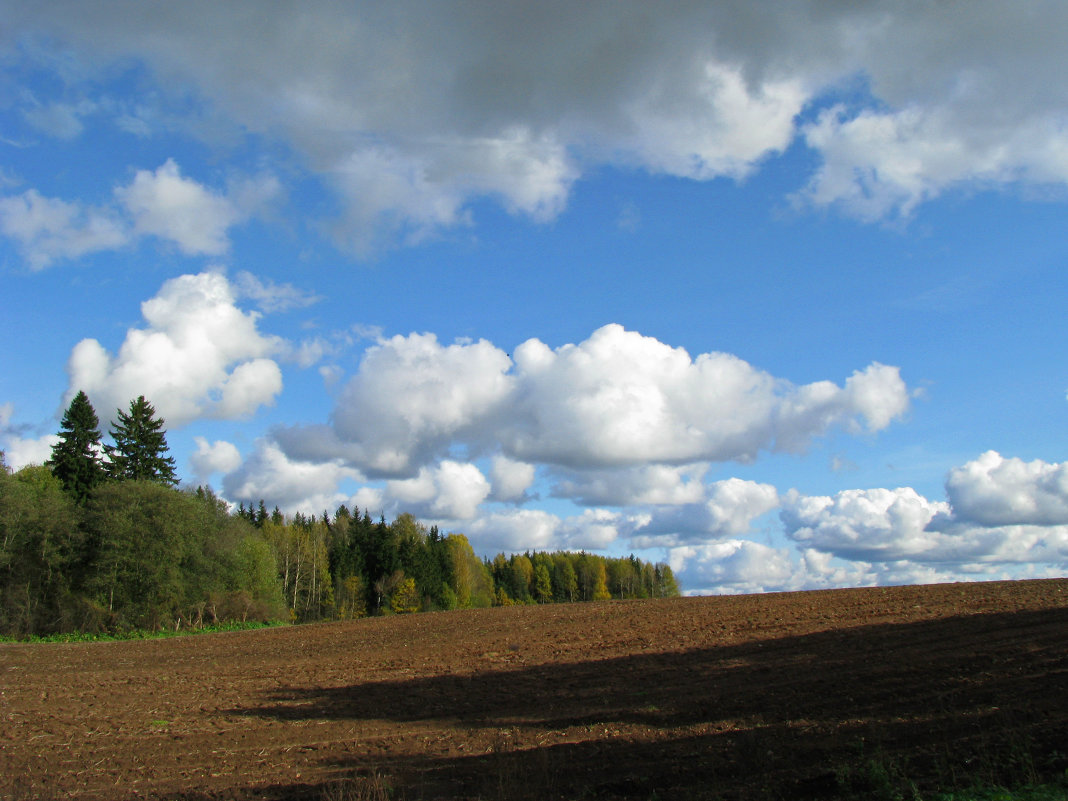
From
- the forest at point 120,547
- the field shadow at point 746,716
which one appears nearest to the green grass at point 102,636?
the forest at point 120,547

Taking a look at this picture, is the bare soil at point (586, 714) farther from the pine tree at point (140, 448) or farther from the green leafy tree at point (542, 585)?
the green leafy tree at point (542, 585)

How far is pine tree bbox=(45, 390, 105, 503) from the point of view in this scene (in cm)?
5694

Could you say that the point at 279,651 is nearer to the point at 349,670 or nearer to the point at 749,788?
the point at 349,670

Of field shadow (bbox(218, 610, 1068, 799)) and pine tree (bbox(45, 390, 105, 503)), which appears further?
pine tree (bbox(45, 390, 105, 503))

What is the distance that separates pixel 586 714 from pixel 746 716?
3483 mm

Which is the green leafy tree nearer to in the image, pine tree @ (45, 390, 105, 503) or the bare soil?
pine tree @ (45, 390, 105, 503)

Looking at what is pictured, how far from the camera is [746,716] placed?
15.0 meters

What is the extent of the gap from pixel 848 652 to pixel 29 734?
2133cm

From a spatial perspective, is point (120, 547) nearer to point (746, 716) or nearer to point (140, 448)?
point (140, 448)

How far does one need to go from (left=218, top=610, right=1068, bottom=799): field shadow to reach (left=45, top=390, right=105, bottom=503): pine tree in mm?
44274

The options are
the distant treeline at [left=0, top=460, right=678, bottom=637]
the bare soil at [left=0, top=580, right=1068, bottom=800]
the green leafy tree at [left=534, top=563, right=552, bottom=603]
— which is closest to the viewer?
the bare soil at [left=0, top=580, right=1068, bottom=800]

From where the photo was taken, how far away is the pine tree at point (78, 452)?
5694cm

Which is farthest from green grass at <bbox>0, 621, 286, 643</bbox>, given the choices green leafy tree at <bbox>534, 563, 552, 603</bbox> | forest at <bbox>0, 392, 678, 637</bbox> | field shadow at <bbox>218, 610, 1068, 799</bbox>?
green leafy tree at <bbox>534, 563, 552, 603</bbox>

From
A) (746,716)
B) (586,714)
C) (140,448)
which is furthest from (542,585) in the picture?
(746,716)
